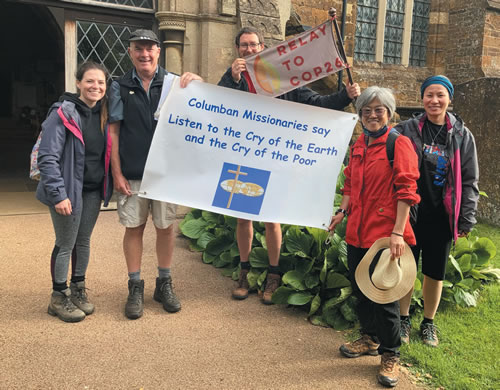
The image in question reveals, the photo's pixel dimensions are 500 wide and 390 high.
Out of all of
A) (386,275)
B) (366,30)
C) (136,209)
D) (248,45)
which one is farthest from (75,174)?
(366,30)

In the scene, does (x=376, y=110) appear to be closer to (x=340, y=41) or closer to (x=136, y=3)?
(x=340, y=41)

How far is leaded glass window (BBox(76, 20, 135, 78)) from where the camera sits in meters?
6.85

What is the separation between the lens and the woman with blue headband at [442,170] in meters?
3.21

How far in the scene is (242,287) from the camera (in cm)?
429

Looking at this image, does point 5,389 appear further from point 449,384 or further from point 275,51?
point 275,51

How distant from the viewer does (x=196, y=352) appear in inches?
129

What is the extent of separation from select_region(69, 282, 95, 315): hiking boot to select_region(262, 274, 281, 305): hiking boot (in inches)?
53.3

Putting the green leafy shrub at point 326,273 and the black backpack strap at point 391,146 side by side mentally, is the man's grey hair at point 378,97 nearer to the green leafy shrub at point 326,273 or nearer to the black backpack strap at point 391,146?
the black backpack strap at point 391,146

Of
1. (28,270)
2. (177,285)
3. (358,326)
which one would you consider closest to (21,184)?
(28,270)

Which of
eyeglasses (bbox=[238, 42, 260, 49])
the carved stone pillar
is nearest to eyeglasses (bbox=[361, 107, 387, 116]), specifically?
eyeglasses (bbox=[238, 42, 260, 49])

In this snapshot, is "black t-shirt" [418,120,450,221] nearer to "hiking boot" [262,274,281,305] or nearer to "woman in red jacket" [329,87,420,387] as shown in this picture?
"woman in red jacket" [329,87,420,387]

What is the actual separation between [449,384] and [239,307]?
66.3 inches

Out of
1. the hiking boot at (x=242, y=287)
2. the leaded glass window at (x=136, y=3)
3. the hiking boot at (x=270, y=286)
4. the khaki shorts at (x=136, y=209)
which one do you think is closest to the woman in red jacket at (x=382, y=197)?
the hiking boot at (x=270, y=286)

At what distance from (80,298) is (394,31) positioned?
1475cm
